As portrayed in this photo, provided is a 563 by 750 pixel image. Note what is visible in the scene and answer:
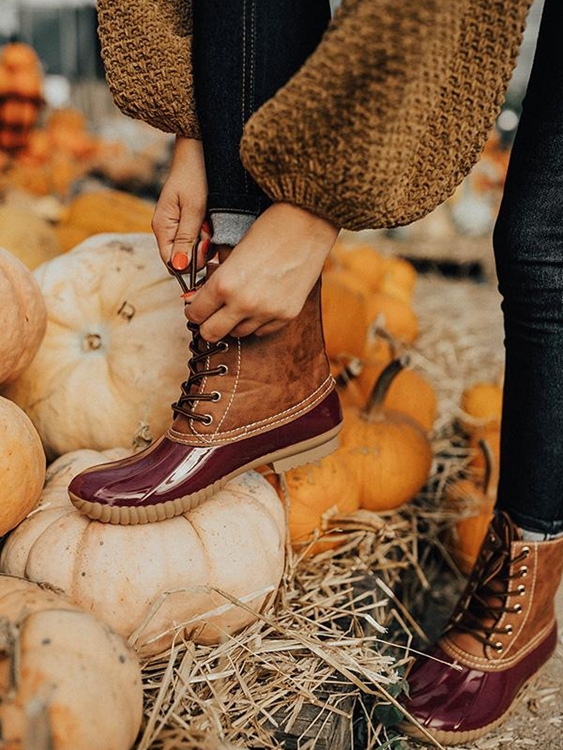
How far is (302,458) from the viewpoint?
1302mm

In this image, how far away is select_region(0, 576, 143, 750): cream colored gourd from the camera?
2.52ft

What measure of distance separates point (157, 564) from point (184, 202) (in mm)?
519

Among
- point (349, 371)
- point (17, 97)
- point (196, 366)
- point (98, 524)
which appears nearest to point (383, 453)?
point (349, 371)

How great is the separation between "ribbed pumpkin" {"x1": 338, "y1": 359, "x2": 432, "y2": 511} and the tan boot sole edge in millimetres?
318

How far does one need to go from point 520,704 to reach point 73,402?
0.95m

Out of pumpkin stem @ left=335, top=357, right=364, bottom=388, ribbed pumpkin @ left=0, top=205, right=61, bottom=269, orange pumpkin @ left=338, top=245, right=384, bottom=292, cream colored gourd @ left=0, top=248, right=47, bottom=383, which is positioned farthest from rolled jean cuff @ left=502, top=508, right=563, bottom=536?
orange pumpkin @ left=338, top=245, right=384, bottom=292

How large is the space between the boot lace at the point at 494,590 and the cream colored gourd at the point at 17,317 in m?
0.82

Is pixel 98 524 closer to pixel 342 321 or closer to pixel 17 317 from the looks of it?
pixel 17 317

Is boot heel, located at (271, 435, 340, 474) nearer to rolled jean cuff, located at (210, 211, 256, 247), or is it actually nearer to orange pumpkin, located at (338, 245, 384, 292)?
rolled jean cuff, located at (210, 211, 256, 247)

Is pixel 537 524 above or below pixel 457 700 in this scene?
above

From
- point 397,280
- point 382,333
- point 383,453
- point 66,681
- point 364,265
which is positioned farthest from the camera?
point 397,280

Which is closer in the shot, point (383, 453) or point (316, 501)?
point (316, 501)

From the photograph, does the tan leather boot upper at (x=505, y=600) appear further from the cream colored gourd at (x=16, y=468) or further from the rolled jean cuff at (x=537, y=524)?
the cream colored gourd at (x=16, y=468)

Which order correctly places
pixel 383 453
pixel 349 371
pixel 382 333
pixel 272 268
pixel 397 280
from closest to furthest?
pixel 272 268 → pixel 383 453 → pixel 349 371 → pixel 382 333 → pixel 397 280
